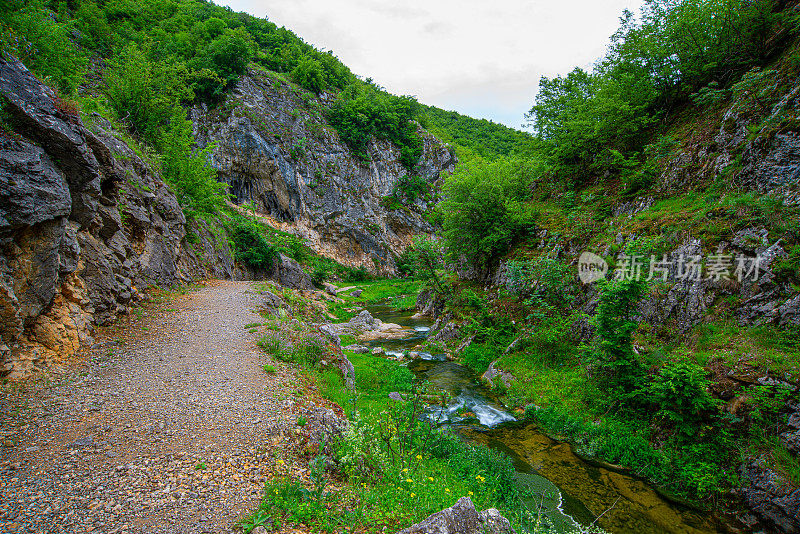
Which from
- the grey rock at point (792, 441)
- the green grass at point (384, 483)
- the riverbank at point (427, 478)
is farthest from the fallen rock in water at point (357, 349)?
the grey rock at point (792, 441)

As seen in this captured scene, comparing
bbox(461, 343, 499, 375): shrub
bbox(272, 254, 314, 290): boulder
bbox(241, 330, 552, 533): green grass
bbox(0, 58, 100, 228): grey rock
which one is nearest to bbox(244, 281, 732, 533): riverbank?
bbox(241, 330, 552, 533): green grass

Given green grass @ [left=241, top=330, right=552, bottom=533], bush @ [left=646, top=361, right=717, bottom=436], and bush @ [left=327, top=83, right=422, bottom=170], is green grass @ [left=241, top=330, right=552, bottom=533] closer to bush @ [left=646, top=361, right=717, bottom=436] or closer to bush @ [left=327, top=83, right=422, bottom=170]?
bush @ [left=646, top=361, right=717, bottom=436]

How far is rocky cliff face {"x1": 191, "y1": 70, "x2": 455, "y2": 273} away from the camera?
142 ft

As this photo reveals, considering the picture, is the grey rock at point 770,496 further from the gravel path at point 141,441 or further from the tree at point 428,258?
the tree at point 428,258

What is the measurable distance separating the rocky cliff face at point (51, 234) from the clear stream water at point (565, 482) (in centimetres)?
1044

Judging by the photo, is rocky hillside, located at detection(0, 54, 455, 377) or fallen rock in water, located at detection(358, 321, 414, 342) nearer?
rocky hillside, located at detection(0, 54, 455, 377)

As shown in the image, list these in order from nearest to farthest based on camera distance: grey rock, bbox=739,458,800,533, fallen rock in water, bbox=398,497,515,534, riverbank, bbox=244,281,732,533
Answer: fallen rock in water, bbox=398,497,515,534 → riverbank, bbox=244,281,732,533 → grey rock, bbox=739,458,800,533

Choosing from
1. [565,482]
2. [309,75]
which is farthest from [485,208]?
[309,75]

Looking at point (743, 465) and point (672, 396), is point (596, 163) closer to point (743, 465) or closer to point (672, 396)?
point (672, 396)

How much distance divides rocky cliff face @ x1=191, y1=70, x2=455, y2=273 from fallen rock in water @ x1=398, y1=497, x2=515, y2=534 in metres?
45.6

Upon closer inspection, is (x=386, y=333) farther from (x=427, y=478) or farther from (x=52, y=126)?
(x=52, y=126)

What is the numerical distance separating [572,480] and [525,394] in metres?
3.96

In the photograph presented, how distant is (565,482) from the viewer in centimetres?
764

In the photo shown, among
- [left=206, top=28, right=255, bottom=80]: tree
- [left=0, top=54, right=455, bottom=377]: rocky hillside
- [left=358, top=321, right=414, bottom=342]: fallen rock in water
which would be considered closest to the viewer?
[left=0, top=54, right=455, bottom=377]: rocky hillside
